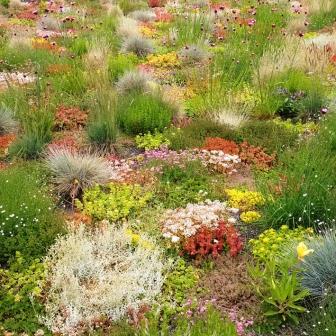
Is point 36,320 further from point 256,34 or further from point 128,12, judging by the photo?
point 128,12

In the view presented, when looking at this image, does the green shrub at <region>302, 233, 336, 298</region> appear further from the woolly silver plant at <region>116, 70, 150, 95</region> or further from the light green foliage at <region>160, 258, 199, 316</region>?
the woolly silver plant at <region>116, 70, 150, 95</region>

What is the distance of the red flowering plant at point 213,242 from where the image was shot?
4807 mm

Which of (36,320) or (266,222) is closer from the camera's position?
(36,320)

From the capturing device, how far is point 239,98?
8.30 m

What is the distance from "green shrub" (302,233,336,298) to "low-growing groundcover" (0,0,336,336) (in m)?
0.01

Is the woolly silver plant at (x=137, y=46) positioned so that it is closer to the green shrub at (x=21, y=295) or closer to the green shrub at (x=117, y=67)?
the green shrub at (x=117, y=67)

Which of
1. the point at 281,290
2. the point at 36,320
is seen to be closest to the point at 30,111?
the point at 36,320

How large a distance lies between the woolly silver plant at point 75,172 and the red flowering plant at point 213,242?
65.1 inches

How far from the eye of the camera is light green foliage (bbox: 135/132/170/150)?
7.09 meters

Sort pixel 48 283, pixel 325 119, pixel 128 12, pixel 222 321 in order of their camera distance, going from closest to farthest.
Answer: pixel 222 321, pixel 48 283, pixel 325 119, pixel 128 12

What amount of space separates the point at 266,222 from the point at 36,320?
2383 mm

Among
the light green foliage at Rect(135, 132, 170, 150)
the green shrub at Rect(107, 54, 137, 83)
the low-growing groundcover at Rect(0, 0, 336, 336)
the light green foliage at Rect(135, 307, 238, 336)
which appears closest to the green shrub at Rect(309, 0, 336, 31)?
the low-growing groundcover at Rect(0, 0, 336, 336)

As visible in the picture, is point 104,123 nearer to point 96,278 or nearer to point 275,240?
point 96,278

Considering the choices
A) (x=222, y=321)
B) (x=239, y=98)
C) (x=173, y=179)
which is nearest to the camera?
(x=222, y=321)
